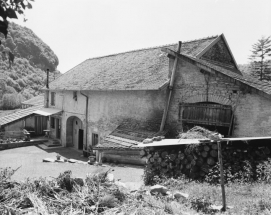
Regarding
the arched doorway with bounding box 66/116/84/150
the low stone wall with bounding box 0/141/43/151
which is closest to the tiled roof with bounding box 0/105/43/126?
the low stone wall with bounding box 0/141/43/151

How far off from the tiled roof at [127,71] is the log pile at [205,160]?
4.73 meters

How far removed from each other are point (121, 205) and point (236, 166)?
183 inches

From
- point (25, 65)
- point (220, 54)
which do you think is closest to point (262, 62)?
point (220, 54)

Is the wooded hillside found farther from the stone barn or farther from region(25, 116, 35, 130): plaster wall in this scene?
the stone barn

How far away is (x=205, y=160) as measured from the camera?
857cm

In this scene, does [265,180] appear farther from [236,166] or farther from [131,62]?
[131,62]

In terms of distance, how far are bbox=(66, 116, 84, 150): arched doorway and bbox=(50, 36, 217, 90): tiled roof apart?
3205 mm

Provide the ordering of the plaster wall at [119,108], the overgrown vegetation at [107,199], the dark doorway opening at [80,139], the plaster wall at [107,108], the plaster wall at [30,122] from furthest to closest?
the plaster wall at [30,122] → the dark doorway opening at [80,139] → the plaster wall at [107,108] → the plaster wall at [119,108] → the overgrown vegetation at [107,199]

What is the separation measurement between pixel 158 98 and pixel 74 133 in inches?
435

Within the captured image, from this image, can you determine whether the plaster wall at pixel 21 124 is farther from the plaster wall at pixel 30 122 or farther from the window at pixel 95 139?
the window at pixel 95 139

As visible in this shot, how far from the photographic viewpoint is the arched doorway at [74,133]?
20703 mm

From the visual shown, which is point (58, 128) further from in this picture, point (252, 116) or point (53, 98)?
point (252, 116)

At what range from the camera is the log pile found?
26.4ft

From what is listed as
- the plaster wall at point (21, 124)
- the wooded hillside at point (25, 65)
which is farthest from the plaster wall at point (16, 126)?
the wooded hillside at point (25, 65)
